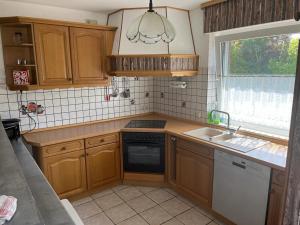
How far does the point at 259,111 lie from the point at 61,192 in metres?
2.32

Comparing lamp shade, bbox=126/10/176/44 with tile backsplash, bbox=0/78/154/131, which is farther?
tile backsplash, bbox=0/78/154/131

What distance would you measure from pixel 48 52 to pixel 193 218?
2.32 meters

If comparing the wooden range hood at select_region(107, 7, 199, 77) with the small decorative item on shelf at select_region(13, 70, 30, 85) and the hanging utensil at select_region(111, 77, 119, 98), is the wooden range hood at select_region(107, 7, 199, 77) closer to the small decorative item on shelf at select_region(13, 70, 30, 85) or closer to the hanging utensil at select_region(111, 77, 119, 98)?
the hanging utensil at select_region(111, 77, 119, 98)

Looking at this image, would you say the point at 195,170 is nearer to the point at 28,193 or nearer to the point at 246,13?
the point at 246,13

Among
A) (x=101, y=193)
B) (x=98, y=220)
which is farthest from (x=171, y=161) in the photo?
(x=98, y=220)

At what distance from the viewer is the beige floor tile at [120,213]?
2.41 meters

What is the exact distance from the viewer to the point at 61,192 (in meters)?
2.57

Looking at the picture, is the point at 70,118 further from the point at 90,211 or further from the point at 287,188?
the point at 287,188

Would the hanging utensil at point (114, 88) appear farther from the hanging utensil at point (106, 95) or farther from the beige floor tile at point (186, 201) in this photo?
the beige floor tile at point (186, 201)

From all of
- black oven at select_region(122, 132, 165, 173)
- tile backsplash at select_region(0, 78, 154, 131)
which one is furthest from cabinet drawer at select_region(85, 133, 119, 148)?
tile backsplash at select_region(0, 78, 154, 131)

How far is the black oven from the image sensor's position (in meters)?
2.85

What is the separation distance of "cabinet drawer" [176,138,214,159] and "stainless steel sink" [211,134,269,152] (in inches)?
4.4

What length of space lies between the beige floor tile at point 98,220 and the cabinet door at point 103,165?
418 mm

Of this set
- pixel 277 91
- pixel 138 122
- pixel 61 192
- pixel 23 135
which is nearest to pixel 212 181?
pixel 277 91
